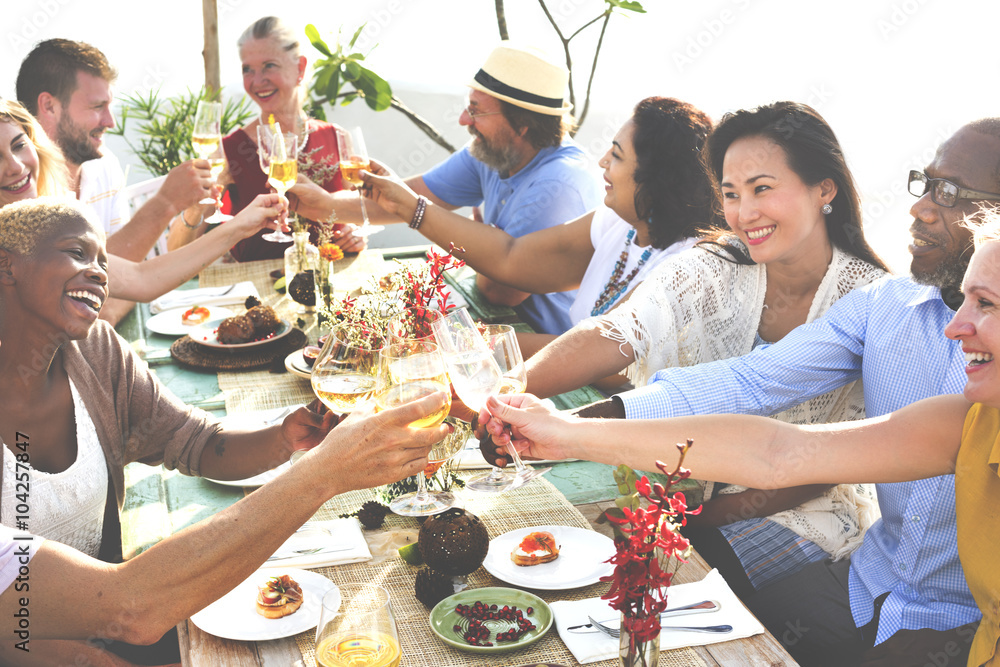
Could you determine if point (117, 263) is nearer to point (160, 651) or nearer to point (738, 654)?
point (160, 651)

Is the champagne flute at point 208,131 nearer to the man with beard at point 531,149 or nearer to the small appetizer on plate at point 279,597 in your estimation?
the man with beard at point 531,149

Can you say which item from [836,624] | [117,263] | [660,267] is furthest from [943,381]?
[117,263]

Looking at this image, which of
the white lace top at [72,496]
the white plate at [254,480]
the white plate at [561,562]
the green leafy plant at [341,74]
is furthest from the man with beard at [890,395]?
the green leafy plant at [341,74]

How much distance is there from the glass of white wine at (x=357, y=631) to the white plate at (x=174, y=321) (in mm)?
1935

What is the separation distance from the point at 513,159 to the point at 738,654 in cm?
285

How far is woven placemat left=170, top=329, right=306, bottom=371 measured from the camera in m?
2.59

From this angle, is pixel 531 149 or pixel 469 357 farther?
pixel 531 149

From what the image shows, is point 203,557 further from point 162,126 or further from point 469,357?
point 162,126

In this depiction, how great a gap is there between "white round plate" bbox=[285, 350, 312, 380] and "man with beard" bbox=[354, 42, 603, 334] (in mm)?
1095

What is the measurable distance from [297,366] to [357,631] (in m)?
1.45

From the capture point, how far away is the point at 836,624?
1877mm

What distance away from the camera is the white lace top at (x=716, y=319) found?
2219 mm

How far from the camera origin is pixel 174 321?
9.71 feet

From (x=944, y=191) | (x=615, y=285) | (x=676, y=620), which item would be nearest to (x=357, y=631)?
(x=676, y=620)
